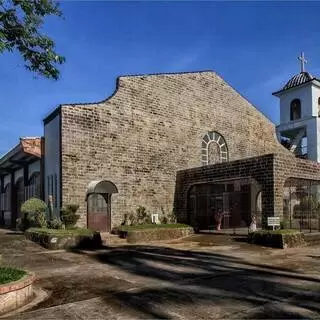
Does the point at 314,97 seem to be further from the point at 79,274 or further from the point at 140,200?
the point at 79,274

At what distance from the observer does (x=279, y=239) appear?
15273 mm

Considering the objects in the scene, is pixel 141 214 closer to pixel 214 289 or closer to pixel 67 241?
pixel 67 241

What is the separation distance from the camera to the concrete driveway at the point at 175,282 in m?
6.54

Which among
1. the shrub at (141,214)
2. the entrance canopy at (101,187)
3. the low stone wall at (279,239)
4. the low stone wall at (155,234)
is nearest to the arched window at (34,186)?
the entrance canopy at (101,187)

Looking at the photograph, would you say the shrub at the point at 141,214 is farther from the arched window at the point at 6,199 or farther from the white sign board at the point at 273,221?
the arched window at the point at 6,199

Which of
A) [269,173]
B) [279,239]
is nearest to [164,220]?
[269,173]

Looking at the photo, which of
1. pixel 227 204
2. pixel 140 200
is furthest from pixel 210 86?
pixel 140 200

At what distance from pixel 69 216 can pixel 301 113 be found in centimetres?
2112

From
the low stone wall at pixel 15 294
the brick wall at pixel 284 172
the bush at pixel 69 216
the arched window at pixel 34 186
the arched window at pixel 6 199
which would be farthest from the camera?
the arched window at pixel 6 199

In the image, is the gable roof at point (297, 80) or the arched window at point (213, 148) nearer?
the arched window at point (213, 148)

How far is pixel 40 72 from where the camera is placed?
8.41 meters

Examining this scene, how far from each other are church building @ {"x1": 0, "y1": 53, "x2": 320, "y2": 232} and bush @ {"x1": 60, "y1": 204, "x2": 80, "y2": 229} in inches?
21.5

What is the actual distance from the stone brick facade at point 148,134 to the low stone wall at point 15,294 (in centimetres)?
1169

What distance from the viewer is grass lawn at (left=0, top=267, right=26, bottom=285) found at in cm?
714
